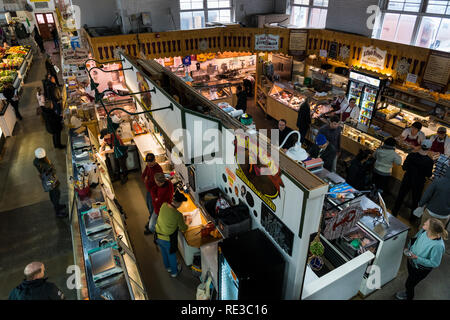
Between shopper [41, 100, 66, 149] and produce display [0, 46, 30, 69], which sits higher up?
produce display [0, 46, 30, 69]

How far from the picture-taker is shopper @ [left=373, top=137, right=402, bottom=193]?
22.7 feet

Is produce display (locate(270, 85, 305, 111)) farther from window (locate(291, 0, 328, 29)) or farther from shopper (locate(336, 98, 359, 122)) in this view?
window (locate(291, 0, 328, 29))

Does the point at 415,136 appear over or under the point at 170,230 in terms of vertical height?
over

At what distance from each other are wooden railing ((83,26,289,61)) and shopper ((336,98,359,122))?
424 cm

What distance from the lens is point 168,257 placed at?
5.77 metres

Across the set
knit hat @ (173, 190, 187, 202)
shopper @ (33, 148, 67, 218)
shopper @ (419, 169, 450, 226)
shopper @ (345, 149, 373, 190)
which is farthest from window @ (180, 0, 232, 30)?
shopper @ (419, 169, 450, 226)

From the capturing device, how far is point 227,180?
17.2 ft

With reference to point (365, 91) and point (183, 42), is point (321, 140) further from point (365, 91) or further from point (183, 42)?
point (183, 42)

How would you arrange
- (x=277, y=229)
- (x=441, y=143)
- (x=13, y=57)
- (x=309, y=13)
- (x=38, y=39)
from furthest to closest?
(x=38, y=39) < (x=13, y=57) < (x=309, y=13) < (x=441, y=143) < (x=277, y=229)

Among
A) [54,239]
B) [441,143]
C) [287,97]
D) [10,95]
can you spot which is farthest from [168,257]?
[10,95]

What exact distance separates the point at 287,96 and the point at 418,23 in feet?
15.5

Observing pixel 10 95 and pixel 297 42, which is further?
pixel 297 42

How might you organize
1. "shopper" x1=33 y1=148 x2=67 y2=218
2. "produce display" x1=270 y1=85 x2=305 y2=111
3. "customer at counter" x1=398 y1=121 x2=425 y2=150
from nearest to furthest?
1. "shopper" x1=33 y1=148 x2=67 y2=218
2. "customer at counter" x1=398 y1=121 x2=425 y2=150
3. "produce display" x1=270 y1=85 x2=305 y2=111

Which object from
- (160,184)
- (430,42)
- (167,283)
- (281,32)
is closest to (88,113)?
(160,184)
